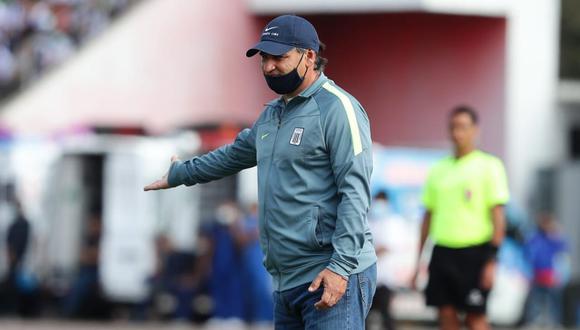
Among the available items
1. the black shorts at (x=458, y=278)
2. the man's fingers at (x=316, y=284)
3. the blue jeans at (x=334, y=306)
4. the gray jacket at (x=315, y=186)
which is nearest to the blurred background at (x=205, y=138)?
the black shorts at (x=458, y=278)

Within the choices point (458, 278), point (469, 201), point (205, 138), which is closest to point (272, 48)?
point (469, 201)

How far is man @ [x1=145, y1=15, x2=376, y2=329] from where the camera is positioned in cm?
638

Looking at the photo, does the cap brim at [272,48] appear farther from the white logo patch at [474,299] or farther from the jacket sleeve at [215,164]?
the white logo patch at [474,299]

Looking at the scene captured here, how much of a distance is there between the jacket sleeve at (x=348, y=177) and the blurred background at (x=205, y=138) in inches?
465

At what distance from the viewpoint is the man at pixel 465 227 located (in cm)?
1068

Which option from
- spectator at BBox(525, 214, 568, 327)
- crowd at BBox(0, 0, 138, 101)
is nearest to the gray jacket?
spectator at BBox(525, 214, 568, 327)

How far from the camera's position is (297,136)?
650cm

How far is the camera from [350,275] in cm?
649

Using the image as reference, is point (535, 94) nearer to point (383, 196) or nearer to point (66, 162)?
point (66, 162)

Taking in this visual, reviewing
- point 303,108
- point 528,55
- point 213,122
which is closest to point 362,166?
point 303,108

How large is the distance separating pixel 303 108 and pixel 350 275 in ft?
2.61

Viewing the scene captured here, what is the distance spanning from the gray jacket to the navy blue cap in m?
0.22

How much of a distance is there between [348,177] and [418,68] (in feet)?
68.0

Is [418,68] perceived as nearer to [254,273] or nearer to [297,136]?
[254,273]
